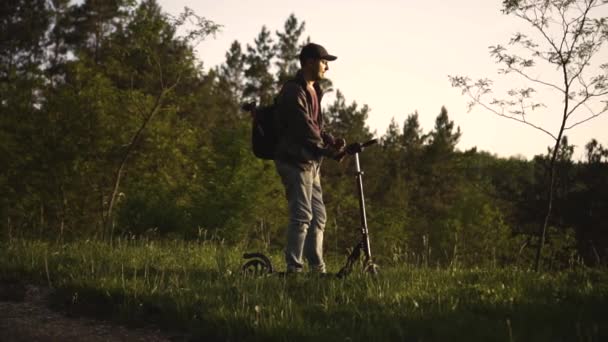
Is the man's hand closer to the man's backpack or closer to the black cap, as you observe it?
the man's backpack

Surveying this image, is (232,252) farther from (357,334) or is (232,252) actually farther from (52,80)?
(52,80)

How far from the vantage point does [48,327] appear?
4523mm

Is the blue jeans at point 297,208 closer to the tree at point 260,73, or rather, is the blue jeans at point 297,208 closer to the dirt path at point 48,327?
the dirt path at point 48,327

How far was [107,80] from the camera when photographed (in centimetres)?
2130

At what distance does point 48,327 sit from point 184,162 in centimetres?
1899

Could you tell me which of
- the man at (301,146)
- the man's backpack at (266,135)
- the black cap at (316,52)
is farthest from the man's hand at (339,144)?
the black cap at (316,52)

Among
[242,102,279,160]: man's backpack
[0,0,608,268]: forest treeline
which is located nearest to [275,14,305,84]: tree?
[0,0,608,268]: forest treeline

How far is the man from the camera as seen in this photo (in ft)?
19.4

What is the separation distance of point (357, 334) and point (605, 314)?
1876 mm

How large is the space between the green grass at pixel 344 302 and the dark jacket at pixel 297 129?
128 centimetres

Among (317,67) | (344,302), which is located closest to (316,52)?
(317,67)

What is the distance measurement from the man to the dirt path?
1852mm

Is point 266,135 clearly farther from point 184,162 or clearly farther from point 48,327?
point 184,162

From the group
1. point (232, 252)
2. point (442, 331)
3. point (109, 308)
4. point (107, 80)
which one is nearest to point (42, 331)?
point (109, 308)
